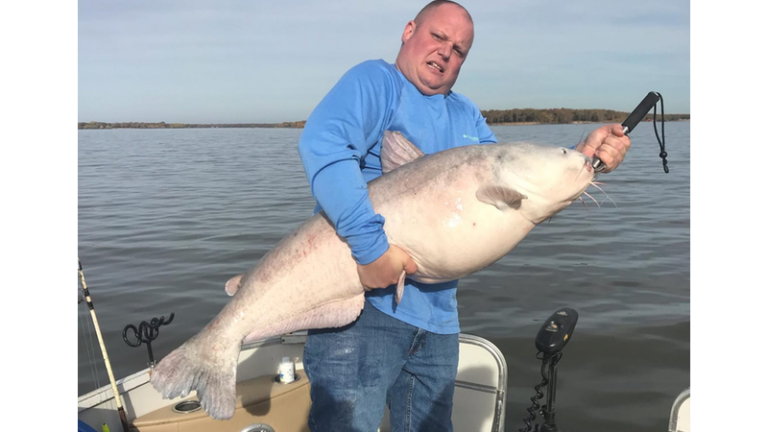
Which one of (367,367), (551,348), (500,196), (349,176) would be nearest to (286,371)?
(367,367)

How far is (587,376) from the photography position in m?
6.57

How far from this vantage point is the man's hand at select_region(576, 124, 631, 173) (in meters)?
2.37

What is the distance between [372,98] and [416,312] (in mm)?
982

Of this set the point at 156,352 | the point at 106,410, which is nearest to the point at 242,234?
the point at 156,352

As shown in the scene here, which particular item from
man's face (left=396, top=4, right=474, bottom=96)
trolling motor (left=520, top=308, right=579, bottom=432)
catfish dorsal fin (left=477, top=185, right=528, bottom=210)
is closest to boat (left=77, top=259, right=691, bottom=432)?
trolling motor (left=520, top=308, right=579, bottom=432)

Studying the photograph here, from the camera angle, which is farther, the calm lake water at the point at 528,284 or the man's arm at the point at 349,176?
the calm lake water at the point at 528,284

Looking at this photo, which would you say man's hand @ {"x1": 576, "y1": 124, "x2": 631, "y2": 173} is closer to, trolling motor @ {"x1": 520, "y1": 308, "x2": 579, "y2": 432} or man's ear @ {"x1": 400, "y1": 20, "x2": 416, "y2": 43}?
man's ear @ {"x1": 400, "y1": 20, "x2": 416, "y2": 43}

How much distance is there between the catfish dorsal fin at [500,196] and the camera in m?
2.16

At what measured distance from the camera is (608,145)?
2.40 meters

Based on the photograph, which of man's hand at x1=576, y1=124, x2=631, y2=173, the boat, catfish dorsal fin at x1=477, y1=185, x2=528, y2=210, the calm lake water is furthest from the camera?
the calm lake water

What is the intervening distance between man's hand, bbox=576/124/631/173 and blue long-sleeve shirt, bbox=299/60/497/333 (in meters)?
0.56

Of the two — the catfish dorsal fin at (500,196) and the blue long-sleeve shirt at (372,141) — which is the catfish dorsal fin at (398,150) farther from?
the catfish dorsal fin at (500,196)

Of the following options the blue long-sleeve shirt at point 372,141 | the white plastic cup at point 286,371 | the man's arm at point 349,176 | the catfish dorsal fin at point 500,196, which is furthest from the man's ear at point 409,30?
the white plastic cup at point 286,371
